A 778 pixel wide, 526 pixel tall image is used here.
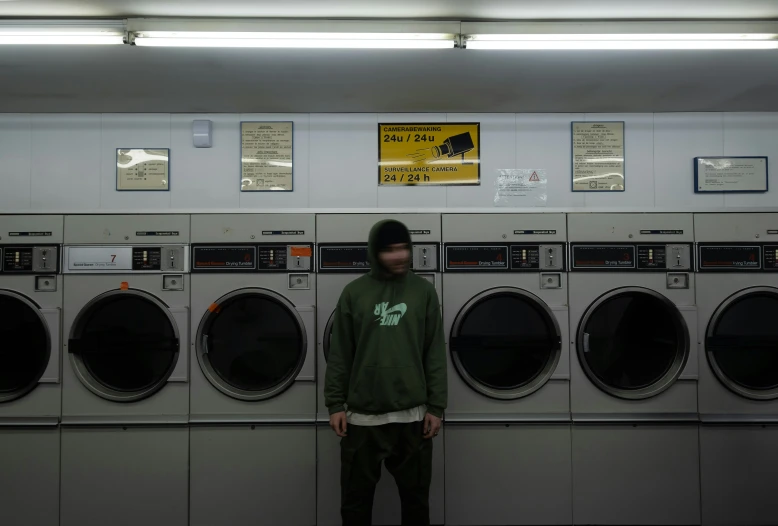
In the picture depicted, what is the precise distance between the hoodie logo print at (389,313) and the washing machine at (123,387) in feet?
4.11

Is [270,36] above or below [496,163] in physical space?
above

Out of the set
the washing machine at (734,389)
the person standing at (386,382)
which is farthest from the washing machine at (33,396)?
the washing machine at (734,389)

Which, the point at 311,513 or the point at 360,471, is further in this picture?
the point at 311,513

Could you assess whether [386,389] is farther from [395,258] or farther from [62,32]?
[62,32]

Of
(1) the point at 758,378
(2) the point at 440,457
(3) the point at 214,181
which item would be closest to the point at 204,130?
(3) the point at 214,181

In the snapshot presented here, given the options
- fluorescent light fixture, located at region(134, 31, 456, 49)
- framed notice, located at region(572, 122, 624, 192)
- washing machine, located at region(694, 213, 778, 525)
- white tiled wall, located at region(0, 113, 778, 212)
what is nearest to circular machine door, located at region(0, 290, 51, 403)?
white tiled wall, located at region(0, 113, 778, 212)

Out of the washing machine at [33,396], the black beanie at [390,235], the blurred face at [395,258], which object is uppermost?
the black beanie at [390,235]

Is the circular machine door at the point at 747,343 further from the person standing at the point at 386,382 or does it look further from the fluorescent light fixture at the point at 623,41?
the person standing at the point at 386,382

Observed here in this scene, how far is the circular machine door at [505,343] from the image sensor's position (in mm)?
2686

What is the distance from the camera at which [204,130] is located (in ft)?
10.3

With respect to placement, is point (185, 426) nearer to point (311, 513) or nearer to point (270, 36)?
point (311, 513)

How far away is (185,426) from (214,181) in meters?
1.63

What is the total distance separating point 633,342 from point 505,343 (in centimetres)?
83

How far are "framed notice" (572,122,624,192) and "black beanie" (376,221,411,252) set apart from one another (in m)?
1.68
